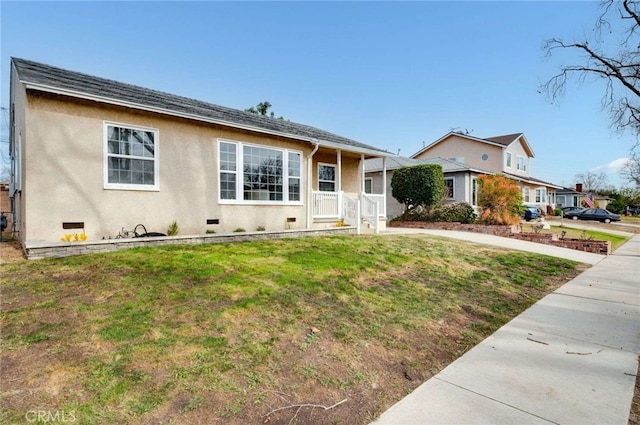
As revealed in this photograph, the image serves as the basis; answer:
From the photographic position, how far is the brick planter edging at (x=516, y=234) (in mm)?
12164

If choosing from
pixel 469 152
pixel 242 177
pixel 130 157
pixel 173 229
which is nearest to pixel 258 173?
pixel 242 177

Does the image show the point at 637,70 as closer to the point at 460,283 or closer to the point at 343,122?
the point at 460,283

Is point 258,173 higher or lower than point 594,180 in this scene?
lower

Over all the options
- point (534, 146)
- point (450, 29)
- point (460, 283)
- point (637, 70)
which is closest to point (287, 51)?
point (450, 29)

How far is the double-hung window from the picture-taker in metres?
8.01

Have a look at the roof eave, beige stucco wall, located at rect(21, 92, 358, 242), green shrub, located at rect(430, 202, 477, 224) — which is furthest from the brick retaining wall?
beige stucco wall, located at rect(21, 92, 358, 242)

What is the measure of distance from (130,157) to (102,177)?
0.84 meters

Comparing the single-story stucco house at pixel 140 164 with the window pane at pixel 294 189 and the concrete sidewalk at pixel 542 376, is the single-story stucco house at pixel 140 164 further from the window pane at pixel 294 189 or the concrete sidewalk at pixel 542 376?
the concrete sidewalk at pixel 542 376

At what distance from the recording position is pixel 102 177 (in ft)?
25.7

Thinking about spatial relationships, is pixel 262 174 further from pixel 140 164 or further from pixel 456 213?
pixel 456 213

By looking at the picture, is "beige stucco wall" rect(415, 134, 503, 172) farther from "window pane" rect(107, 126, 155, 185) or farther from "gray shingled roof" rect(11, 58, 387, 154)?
"window pane" rect(107, 126, 155, 185)

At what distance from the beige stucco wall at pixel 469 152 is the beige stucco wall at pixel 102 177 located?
2647 cm

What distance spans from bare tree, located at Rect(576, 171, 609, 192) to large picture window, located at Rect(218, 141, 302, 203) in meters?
83.1

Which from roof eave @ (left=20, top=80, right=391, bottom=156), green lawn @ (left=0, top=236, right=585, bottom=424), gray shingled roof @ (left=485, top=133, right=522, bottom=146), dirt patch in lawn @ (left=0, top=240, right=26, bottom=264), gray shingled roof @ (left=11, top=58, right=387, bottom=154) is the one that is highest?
gray shingled roof @ (left=485, top=133, right=522, bottom=146)
